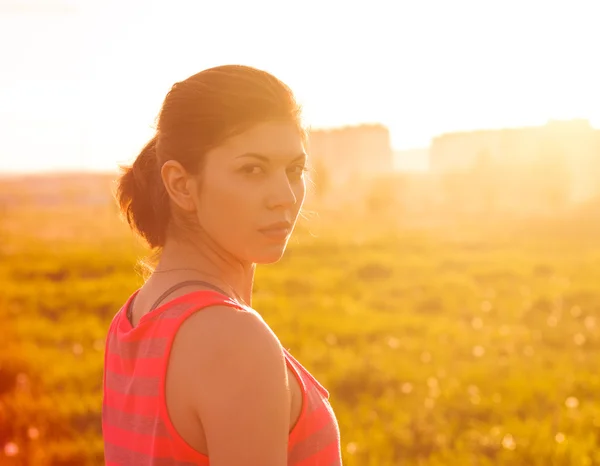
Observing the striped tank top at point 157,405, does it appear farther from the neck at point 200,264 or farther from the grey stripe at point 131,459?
the neck at point 200,264

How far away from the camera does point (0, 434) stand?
5.58 metres

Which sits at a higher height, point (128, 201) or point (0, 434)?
point (128, 201)

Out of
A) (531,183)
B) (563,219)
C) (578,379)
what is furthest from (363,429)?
(531,183)

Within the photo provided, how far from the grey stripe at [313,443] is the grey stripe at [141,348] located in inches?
14.3

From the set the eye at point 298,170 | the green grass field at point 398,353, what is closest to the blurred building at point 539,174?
the green grass field at point 398,353

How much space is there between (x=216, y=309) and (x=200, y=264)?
0.27 m

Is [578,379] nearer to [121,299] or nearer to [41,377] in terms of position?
[41,377]

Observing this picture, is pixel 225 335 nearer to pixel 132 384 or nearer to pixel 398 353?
pixel 132 384

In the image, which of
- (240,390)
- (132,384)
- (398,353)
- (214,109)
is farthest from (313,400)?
(398,353)

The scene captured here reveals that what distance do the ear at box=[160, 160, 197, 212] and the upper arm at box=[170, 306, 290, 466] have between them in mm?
350

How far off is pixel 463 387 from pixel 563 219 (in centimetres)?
2992

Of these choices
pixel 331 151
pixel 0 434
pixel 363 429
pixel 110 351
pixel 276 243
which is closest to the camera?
pixel 276 243

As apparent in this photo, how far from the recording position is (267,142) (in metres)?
1.53

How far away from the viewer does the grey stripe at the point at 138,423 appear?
1.44 meters
